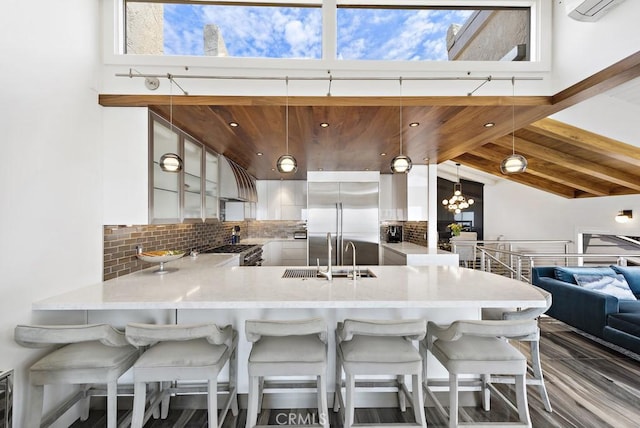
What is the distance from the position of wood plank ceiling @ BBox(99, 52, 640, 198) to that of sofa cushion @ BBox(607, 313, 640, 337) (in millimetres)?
2145

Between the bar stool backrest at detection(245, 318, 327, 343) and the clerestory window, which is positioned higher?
the clerestory window

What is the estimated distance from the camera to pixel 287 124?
302 centimetres

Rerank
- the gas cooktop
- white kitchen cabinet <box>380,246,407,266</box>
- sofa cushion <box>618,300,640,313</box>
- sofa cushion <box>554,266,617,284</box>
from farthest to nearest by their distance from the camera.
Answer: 1. white kitchen cabinet <box>380,246,407,266</box>
2. the gas cooktop
3. sofa cushion <box>554,266,617,284</box>
4. sofa cushion <box>618,300,640,313</box>

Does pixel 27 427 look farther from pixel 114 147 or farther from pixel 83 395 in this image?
pixel 114 147

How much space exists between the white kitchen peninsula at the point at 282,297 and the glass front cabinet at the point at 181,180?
680 millimetres

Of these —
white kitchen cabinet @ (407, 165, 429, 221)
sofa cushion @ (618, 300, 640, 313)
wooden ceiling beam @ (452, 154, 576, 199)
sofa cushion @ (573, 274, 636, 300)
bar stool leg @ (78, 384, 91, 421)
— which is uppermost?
wooden ceiling beam @ (452, 154, 576, 199)

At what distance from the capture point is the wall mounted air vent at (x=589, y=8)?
6.61 ft

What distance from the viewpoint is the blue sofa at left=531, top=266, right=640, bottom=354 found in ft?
9.96

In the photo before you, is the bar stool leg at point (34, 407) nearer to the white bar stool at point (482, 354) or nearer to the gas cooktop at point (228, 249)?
the white bar stool at point (482, 354)

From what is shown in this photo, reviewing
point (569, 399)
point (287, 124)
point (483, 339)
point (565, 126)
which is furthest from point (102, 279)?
point (565, 126)

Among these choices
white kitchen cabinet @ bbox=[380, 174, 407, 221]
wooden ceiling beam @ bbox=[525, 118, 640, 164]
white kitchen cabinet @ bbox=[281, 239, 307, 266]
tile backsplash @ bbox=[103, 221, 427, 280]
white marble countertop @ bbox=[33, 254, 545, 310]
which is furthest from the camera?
white kitchen cabinet @ bbox=[281, 239, 307, 266]

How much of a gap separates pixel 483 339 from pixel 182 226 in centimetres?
361

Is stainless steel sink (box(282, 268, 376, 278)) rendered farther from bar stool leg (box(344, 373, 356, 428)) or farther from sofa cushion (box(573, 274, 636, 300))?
sofa cushion (box(573, 274, 636, 300))

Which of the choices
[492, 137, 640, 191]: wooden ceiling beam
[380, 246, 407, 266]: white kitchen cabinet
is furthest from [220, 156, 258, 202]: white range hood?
[492, 137, 640, 191]: wooden ceiling beam
